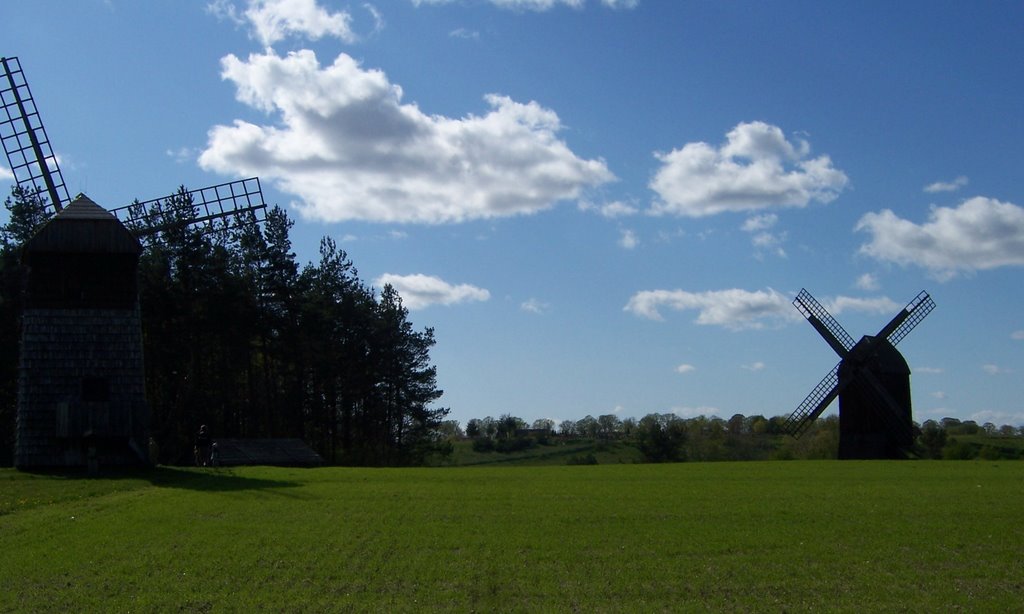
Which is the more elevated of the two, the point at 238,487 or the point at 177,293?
the point at 177,293

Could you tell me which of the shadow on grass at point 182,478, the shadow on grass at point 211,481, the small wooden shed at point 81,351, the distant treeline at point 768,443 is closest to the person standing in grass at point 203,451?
the shadow on grass at point 182,478

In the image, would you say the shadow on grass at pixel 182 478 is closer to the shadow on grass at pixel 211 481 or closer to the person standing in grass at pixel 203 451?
the shadow on grass at pixel 211 481

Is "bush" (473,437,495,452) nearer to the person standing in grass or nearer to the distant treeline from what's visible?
the distant treeline

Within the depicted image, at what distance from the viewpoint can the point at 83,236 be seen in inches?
1480

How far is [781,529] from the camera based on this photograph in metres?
21.0

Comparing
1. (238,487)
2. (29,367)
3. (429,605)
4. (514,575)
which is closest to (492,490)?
(238,487)

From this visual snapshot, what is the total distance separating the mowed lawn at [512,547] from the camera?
15016 millimetres

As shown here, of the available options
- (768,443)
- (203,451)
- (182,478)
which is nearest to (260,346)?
(203,451)

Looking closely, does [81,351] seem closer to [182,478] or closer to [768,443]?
[182,478]

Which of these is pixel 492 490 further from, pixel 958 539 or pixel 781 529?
pixel 958 539

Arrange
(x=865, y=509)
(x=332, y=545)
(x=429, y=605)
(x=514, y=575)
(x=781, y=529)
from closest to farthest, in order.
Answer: (x=429, y=605) → (x=514, y=575) → (x=332, y=545) → (x=781, y=529) → (x=865, y=509)

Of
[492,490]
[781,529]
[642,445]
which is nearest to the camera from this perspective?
[781,529]

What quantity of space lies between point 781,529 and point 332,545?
8943 mm

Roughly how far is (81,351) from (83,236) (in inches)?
166
